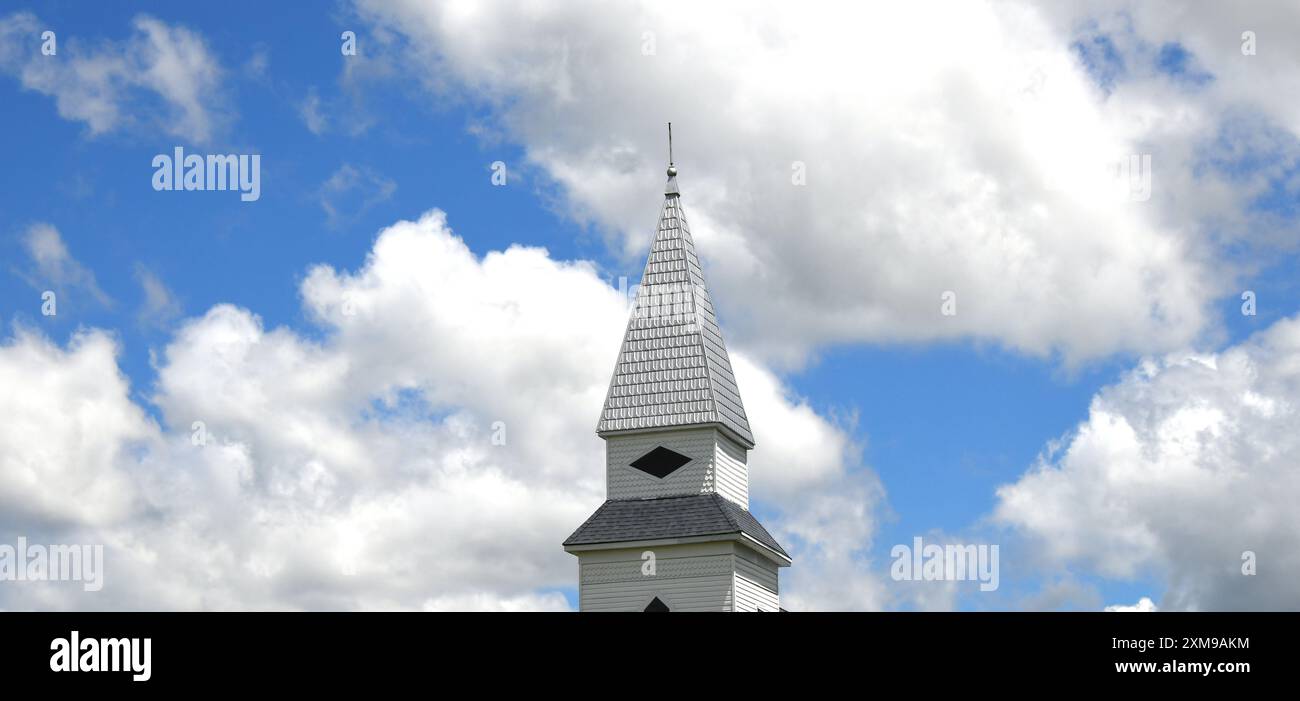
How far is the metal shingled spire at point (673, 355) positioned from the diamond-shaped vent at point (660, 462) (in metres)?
0.81

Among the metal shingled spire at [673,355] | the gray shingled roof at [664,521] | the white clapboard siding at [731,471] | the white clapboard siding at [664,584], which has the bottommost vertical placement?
the white clapboard siding at [664,584]

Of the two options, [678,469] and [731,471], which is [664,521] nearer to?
[678,469]

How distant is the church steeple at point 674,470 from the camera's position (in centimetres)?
4125

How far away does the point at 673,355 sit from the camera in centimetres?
4500

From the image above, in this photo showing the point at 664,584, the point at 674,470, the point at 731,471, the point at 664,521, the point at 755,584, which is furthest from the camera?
the point at 731,471

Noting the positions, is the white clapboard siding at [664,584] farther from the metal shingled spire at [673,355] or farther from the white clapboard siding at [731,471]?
the metal shingled spire at [673,355]

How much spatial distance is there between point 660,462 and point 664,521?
235cm

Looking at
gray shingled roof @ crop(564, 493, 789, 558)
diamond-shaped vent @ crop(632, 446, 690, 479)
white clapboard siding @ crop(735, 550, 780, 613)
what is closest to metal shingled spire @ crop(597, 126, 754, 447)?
diamond-shaped vent @ crop(632, 446, 690, 479)

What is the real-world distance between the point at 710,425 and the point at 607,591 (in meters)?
5.68

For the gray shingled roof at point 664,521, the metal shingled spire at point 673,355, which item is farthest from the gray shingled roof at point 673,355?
the gray shingled roof at point 664,521

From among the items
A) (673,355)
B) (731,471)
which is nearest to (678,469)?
(731,471)

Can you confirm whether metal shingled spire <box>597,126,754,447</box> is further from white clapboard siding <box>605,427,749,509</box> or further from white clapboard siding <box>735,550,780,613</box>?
white clapboard siding <box>735,550,780,613</box>
